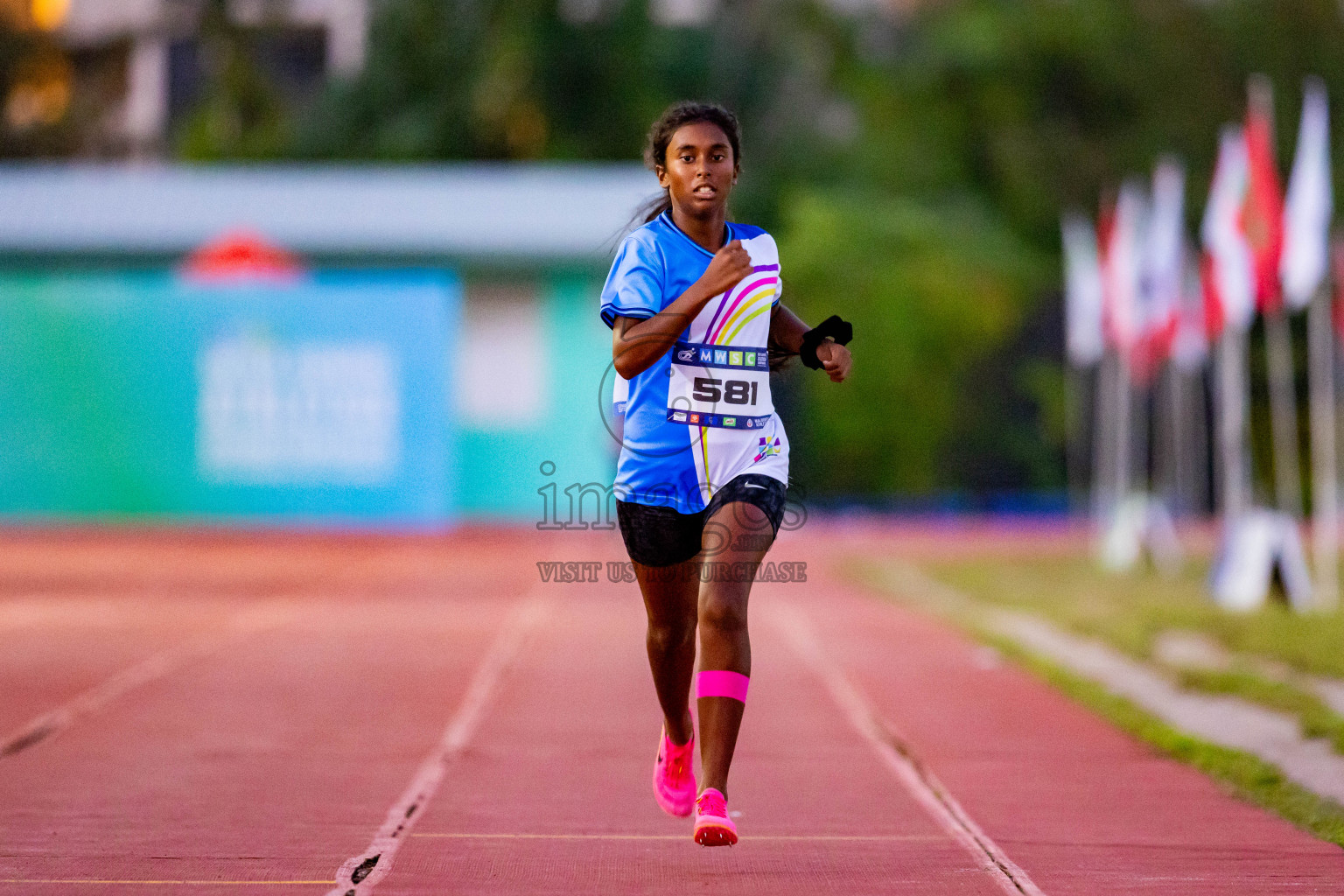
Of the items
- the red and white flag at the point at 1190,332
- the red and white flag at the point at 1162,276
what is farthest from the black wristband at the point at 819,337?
the red and white flag at the point at 1190,332

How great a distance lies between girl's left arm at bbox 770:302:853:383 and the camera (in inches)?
190

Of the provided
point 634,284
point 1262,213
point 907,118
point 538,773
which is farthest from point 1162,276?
point 907,118

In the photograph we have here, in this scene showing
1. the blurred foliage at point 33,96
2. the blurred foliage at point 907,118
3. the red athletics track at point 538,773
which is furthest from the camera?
the blurred foliage at point 33,96

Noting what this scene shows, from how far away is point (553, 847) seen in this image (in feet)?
17.2

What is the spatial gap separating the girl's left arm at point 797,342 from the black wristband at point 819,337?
0.05 feet

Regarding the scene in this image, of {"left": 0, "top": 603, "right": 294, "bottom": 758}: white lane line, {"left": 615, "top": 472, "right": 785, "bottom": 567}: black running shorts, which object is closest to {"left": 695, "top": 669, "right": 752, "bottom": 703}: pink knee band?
{"left": 615, "top": 472, "right": 785, "bottom": 567}: black running shorts

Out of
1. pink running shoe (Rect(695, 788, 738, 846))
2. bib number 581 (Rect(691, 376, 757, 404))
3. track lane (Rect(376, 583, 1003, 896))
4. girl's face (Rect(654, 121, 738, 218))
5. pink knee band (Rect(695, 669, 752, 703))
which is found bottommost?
track lane (Rect(376, 583, 1003, 896))

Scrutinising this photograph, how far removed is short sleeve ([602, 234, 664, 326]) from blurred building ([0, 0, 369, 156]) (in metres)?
43.2

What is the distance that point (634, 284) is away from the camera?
15.2 ft

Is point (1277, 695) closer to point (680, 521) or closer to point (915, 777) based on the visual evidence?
point (915, 777)

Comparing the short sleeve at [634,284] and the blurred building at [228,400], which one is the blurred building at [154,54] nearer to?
the blurred building at [228,400]

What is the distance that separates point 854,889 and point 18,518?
78.7ft

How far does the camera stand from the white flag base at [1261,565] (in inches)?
546

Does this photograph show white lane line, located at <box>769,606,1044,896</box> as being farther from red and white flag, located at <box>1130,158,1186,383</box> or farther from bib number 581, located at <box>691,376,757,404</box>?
red and white flag, located at <box>1130,158,1186,383</box>
